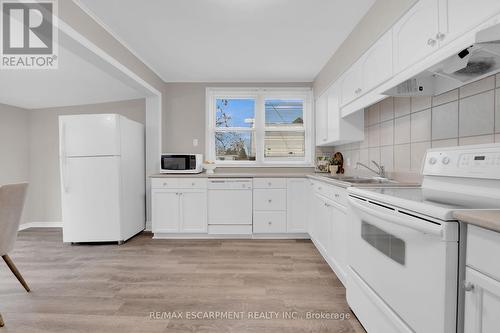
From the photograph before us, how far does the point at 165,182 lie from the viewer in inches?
136

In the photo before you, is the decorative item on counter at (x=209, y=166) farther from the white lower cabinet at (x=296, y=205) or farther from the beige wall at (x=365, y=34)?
the beige wall at (x=365, y=34)

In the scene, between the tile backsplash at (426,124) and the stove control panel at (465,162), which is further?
the tile backsplash at (426,124)

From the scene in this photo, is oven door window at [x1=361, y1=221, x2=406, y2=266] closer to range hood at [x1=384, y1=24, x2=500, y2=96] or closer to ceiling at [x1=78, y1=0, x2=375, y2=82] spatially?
range hood at [x1=384, y1=24, x2=500, y2=96]

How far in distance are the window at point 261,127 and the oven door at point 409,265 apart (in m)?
2.61

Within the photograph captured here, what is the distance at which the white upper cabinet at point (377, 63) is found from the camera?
181 centimetres

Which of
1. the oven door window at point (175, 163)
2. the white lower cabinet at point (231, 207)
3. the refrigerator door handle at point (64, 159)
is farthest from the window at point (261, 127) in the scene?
the refrigerator door handle at point (64, 159)

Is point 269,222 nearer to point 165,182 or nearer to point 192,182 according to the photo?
point 192,182

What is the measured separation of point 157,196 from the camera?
344cm

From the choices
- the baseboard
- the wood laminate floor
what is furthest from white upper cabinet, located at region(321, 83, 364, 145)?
the baseboard

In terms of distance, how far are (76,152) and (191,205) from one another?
1621mm

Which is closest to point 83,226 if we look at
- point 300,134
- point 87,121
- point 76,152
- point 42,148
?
point 76,152

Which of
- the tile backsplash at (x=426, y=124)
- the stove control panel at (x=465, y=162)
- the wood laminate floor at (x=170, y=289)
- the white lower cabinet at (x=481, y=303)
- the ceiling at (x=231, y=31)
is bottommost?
the wood laminate floor at (x=170, y=289)

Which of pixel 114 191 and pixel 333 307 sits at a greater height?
pixel 114 191

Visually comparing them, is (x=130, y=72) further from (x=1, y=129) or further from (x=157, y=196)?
(x=1, y=129)
